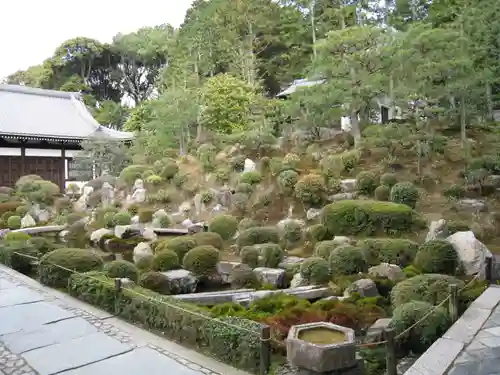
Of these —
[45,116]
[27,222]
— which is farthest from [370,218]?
[45,116]

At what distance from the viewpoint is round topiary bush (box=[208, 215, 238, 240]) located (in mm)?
14930

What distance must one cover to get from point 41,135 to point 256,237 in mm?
18919

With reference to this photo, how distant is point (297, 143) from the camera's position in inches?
775

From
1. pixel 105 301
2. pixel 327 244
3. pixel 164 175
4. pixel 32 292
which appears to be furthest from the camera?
pixel 164 175

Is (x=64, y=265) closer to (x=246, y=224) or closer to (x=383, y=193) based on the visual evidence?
(x=246, y=224)

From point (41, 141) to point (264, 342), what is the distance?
86.7 feet

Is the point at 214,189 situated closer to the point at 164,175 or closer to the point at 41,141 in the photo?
the point at 164,175

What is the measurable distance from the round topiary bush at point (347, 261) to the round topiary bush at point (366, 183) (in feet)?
16.5

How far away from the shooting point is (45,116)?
99.0ft

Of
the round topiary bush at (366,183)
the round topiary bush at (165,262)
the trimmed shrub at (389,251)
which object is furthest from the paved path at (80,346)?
the round topiary bush at (366,183)

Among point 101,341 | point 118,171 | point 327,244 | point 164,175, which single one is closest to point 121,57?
point 118,171

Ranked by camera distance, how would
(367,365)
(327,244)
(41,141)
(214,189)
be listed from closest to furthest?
1. (367,365)
2. (327,244)
3. (214,189)
4. (41,141)

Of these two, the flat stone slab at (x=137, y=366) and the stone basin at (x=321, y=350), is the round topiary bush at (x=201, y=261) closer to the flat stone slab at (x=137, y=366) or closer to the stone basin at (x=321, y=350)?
the flat stone slab at (x=137, y=366)

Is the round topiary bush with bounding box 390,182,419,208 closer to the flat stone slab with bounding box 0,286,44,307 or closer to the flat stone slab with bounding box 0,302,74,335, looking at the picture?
the flat stone slab with bounding box 0,302,74,335
